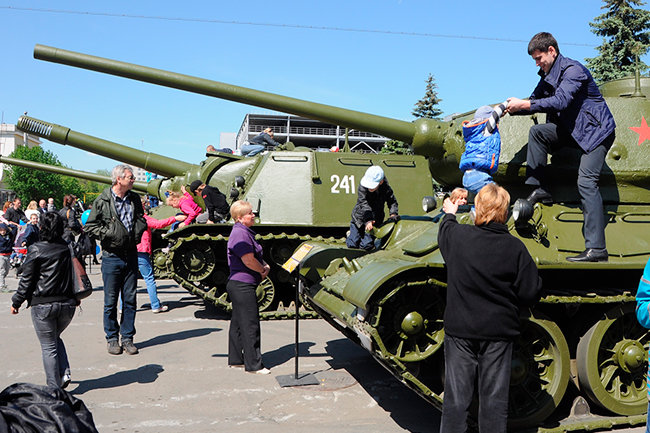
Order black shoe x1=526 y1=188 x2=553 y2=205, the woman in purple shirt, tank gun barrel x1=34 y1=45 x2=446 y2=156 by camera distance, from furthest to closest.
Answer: tank gun barrel x1=34 y1=45 x2=446 y2=156, the woman in purple shirt, black shoe x1=526 y1=188 x2=553 y2=205

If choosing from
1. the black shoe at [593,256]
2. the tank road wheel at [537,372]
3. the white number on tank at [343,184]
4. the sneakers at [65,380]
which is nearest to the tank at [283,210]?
the white number on tank at [343,184]

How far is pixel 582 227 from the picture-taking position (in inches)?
194

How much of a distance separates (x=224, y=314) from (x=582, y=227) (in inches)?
259

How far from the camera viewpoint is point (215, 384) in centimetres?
578

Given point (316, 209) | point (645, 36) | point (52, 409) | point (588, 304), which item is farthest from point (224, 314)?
point (645, 36)

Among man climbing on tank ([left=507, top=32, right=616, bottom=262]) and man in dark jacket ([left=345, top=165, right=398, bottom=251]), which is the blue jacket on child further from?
man in dark jacket ([left=345, top=165, right=398, bottom=251])

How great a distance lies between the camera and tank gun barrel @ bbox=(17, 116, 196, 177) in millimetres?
11836

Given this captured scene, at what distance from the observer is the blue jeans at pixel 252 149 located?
38.8 feet

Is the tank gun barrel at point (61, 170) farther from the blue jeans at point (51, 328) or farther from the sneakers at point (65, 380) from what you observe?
the blue jeans at point (51, 328)

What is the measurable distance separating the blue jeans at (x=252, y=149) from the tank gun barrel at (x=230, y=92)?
161 inches

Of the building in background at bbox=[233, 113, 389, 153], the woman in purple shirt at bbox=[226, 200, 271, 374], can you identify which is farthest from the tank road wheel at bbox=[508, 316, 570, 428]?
the building in background at bbox=[233, 113, 389, 153]

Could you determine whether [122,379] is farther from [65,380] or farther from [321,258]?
[321,258]

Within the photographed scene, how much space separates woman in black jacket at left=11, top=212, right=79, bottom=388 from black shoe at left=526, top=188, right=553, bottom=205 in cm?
424

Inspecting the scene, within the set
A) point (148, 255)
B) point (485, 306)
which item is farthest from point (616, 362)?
point (148, 255)
